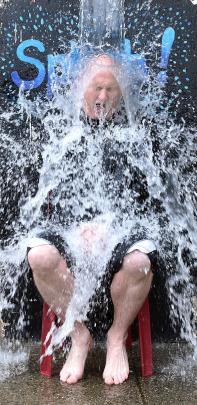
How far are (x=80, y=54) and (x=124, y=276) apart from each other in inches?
46.8

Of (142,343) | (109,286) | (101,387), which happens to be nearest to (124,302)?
(109,286)

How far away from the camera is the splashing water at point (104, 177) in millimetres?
2697

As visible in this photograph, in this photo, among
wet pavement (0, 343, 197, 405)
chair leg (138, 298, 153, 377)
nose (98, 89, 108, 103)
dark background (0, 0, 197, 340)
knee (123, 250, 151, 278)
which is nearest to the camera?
wet pavement (0, 343, 197, 405)

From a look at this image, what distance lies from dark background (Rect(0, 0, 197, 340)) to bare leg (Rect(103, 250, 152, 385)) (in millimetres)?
416

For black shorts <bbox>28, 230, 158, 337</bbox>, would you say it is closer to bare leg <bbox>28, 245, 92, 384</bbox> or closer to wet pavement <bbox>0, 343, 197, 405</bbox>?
bare leg <bbox>28, 245, 92, 384</bbox>

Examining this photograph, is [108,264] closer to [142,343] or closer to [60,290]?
[60,290]

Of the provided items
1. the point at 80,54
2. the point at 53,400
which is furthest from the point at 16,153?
the point at 53,400

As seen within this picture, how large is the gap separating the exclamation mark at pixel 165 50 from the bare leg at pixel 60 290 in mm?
1060

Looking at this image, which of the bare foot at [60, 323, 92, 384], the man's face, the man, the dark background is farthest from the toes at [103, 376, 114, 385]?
the man's face

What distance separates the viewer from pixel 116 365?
8.21ft

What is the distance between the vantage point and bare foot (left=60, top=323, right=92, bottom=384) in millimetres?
2480

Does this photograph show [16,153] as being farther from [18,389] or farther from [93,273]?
[18,389]

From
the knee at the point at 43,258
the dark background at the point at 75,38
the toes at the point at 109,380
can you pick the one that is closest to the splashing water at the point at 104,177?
the dark background at the point at 75,38

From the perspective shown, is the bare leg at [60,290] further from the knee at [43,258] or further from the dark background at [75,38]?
the dark background at [75,38]
